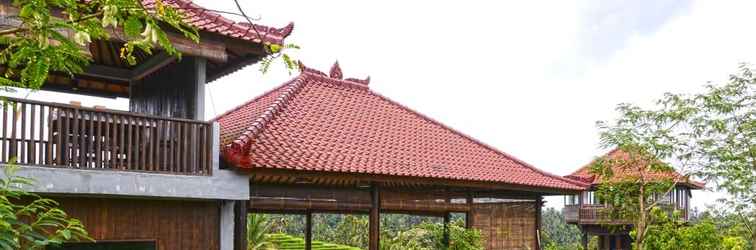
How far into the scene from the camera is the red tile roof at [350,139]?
8.70 metres

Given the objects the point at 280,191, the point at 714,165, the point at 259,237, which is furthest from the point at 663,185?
the point at 259,237

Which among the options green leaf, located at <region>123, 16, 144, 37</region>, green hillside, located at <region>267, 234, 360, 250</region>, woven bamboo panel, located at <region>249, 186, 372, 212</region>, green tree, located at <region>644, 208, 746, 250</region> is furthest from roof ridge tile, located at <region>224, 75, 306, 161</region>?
green hillside, located at <region>267, 234, 360, 250</region>

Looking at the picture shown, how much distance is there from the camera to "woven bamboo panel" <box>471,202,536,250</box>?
→ 10891 mm

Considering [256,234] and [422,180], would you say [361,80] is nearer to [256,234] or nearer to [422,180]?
[422,180]

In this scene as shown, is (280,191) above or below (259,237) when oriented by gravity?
above

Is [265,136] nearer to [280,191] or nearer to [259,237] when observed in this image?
[280,191]

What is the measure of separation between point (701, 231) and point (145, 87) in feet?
25.0

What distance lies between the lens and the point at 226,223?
8.17 m

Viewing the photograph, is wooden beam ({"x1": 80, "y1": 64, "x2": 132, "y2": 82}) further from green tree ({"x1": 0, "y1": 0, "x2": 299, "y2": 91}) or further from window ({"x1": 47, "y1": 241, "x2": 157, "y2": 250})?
green tree ({"x1": 0, "y1": 0, "x2": 299, "y2": 91})

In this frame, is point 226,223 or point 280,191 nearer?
point 226,223

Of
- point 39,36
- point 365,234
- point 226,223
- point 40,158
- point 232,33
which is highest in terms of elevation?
point 232,33

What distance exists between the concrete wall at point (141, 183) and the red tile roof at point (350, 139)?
26cm

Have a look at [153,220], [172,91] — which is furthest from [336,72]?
[153,220]

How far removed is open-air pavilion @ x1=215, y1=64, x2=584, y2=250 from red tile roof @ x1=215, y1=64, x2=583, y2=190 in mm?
20
